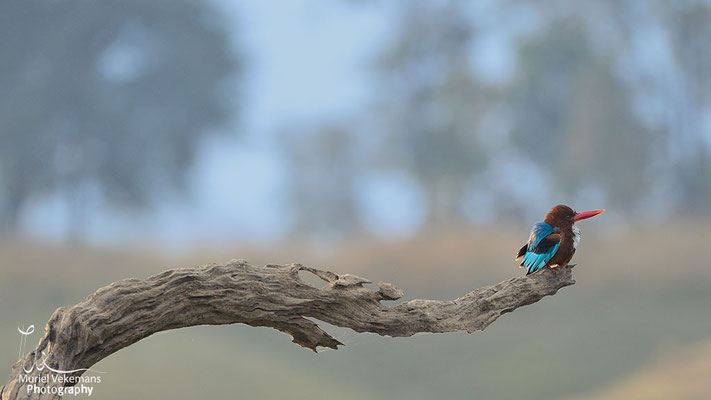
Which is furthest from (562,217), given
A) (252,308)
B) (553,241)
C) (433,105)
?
(433,105)

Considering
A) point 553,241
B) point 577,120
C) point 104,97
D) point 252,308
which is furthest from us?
Answer: point 104,97

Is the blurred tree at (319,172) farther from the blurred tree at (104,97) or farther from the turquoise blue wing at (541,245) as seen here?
the turquoise blue wing at (541,245)

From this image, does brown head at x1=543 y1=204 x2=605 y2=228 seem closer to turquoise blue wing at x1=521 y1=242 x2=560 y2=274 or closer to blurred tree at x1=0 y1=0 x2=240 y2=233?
turquoise blue wing at x1=521 y1=242 x2=560 y2=274

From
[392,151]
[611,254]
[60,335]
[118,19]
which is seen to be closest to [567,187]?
[611,254]

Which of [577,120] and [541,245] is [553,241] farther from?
[577,120]

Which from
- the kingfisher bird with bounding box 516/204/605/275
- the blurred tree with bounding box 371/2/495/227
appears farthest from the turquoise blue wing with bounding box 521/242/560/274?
the blurred tree with bounding box 371/2/495/227

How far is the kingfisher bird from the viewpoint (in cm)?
319

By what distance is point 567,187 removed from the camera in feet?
33.4

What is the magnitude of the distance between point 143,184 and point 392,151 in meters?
3.61

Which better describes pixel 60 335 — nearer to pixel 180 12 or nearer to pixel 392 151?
pixel 392 151

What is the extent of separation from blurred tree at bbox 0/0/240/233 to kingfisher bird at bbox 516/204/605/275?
8.20m

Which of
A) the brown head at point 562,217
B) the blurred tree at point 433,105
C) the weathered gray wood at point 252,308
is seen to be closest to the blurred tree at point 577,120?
the blurred tree at point 433,105

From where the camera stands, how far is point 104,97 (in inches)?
435

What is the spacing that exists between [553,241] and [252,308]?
122 cm
